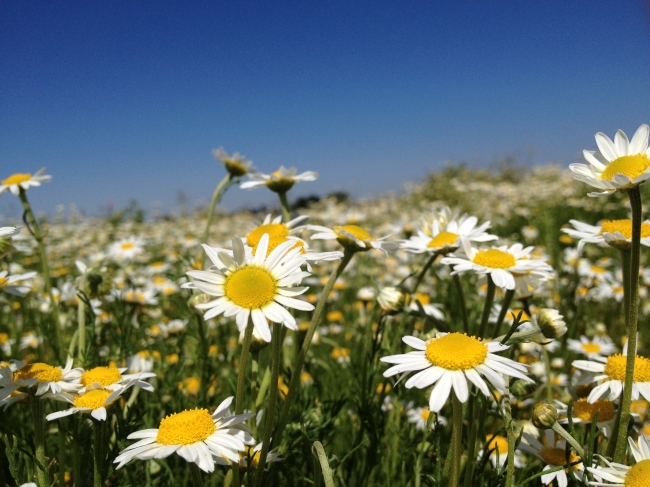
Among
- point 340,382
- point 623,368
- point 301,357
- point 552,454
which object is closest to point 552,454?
point 552,454

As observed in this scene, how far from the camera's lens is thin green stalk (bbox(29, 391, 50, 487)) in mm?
1063

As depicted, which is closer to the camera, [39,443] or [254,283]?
[254,283]

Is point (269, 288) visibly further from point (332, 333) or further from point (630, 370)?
point (332, 333)

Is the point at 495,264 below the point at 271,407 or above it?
above

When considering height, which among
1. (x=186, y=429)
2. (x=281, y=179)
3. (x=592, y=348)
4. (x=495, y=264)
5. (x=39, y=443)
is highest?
(x=281, y=179)

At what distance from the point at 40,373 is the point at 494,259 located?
1.28 m

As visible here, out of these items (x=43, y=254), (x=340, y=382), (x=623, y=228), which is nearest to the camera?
(x=623, y=228)

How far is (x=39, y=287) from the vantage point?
3803 mm

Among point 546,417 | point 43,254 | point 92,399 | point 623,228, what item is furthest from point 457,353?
point 43,254

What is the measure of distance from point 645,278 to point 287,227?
3213mm

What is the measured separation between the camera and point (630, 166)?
41.1 inches

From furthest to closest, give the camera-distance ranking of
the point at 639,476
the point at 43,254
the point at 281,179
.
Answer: the point at 281,179
the point at 43,254
the point at 639,476

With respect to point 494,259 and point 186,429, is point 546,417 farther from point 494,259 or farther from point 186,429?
point 186,429

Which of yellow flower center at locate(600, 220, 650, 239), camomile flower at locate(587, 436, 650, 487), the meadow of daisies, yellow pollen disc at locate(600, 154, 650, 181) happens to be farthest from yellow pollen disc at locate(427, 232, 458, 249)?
camomile flower at locate(587, 436, 650, 487)
